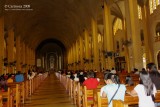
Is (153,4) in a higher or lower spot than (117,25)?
higher

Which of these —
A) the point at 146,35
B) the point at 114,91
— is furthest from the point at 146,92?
the point at 146,35

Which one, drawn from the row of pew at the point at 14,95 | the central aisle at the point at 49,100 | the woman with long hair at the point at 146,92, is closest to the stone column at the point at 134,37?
the central aisle at the point at 49,100

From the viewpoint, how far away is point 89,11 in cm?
2769

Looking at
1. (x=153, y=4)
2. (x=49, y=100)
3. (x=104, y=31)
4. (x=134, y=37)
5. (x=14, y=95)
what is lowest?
(x=49, y=100)

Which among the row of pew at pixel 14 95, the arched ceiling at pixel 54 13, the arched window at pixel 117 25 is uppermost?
the arched ceiling at pixel 54 13

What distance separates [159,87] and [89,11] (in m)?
23.6

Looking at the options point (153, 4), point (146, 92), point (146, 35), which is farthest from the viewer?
point (146, 35)

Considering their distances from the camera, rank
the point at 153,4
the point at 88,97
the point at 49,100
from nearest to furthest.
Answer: the point at 88,97 → the point at 49,100 → the point at 153,4

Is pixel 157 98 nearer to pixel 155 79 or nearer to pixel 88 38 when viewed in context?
pixel 155 79

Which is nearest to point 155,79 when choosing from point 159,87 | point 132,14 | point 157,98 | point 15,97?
point 159,87

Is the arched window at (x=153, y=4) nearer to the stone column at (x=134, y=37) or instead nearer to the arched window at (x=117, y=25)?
the stone column at (x=134, y=37)

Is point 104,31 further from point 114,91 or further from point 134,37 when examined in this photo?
point 114,91

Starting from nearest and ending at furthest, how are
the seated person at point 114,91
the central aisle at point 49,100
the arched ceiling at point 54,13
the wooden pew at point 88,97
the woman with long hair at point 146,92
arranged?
the woman with long hair at point 146,92
the seated person at point 114,91
the wooden pew at point 88,97
the central aisle at point 49,100
the arched ceiling at point 54,13

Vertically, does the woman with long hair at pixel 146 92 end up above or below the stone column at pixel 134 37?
below
